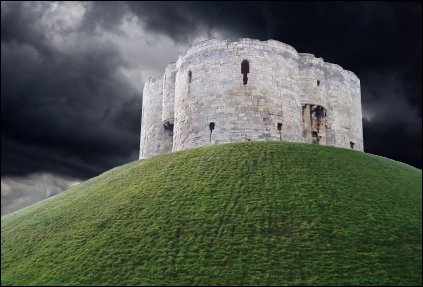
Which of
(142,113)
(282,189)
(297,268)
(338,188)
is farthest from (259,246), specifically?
(142,113)

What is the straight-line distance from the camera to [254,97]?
1387 inches

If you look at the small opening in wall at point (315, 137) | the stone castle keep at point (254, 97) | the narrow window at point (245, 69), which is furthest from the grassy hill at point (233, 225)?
the small opening in wall at point (315, 137)

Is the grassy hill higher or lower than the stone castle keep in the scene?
lower

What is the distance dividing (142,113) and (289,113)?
1855 centimetres

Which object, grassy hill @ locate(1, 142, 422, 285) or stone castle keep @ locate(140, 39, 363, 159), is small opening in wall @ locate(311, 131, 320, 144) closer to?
stone castle keep @ locate(140, 39, 363, 159)

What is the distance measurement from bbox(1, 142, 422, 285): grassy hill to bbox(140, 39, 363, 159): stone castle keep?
15.4 feet

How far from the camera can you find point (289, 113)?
36062mm

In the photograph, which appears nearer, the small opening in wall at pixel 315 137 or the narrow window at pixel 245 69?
→ the narrow window at pixel 245 69

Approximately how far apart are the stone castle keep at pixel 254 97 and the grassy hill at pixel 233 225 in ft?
15.4

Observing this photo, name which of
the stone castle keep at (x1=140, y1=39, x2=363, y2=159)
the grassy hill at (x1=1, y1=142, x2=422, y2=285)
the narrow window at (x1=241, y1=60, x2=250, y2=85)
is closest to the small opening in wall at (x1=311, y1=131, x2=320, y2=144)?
the stone castle keep at (x1=140, y1=39, x2=363, y2=159)

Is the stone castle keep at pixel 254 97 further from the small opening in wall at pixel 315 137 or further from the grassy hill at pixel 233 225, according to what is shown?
the grassy hill at pixel 233 225

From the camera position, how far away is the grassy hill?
17.6 metres

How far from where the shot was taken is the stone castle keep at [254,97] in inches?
1369

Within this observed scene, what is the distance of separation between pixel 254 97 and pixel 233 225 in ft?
53.3
